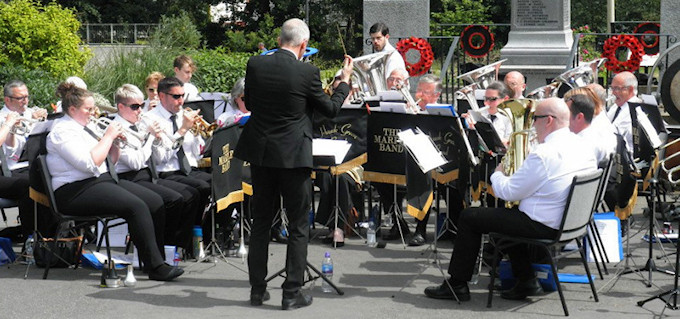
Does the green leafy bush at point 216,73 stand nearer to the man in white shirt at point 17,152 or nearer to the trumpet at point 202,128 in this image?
the man in white shirt at point 17,152

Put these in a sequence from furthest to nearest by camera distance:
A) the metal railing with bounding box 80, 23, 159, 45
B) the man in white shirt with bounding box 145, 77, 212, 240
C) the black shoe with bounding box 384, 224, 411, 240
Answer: the metal railing with bounding box 80, 23, 159, 45 → the black shoe with bounding box 384, 224, 411, 240 → the man in white shirt with bounding box 145, 77, 212, 240

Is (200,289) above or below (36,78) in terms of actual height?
below

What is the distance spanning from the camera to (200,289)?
768 centimetres

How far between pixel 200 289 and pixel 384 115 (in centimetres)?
260

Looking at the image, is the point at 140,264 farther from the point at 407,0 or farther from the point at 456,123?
the point at 407,0

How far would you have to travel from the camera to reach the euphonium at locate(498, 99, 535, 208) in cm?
724

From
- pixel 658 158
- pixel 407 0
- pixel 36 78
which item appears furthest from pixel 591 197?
pixel 36 78

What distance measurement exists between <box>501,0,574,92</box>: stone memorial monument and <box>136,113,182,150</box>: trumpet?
744 cm

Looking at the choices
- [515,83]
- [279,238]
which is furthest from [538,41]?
[279,238]

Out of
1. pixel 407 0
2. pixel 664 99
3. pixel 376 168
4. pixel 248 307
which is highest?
pixel 407 0

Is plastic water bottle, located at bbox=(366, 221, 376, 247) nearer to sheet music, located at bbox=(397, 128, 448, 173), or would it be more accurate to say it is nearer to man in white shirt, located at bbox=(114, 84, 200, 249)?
sheet music, located at bbox=(397, 128, 448, 173)

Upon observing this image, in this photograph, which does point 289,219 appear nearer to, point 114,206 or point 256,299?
point 256,299

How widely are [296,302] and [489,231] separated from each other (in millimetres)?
1487

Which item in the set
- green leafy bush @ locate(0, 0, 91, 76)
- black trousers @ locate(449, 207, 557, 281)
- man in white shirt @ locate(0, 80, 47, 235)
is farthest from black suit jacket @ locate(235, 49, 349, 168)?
green leafy bush @ locate(0, 0, 91, 76)
